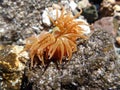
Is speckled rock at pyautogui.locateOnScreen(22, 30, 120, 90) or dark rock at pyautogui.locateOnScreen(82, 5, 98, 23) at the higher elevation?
dark rock at pyautogui.locateOnScreen(82, 5, 98, 23)

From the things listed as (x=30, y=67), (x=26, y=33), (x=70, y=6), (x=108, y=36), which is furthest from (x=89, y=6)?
(x=30, y=67)

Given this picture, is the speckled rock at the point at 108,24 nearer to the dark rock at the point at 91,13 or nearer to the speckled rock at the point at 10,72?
the dark rock at the point at 91,13

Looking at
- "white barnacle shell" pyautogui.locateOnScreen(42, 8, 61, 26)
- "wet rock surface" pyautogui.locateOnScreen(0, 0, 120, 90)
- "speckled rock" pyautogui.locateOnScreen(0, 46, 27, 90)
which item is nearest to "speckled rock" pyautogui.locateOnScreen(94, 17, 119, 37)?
"white barnacle shell" pyautogui.locateOnScreen(42, 8, 61, 26)

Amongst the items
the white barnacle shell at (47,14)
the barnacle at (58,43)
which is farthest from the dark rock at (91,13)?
the barnacle at (58,43)

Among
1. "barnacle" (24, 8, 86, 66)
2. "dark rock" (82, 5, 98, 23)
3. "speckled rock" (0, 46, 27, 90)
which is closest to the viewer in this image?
"barnacle" (24, 8, 86, 66)

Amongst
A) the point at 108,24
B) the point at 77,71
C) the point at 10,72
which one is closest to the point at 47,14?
the point at 108,24

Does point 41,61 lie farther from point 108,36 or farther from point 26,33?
point 26,33

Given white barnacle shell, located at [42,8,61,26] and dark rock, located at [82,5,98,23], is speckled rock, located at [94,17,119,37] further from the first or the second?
white barnacle shell, located at [42,8,61,26]
